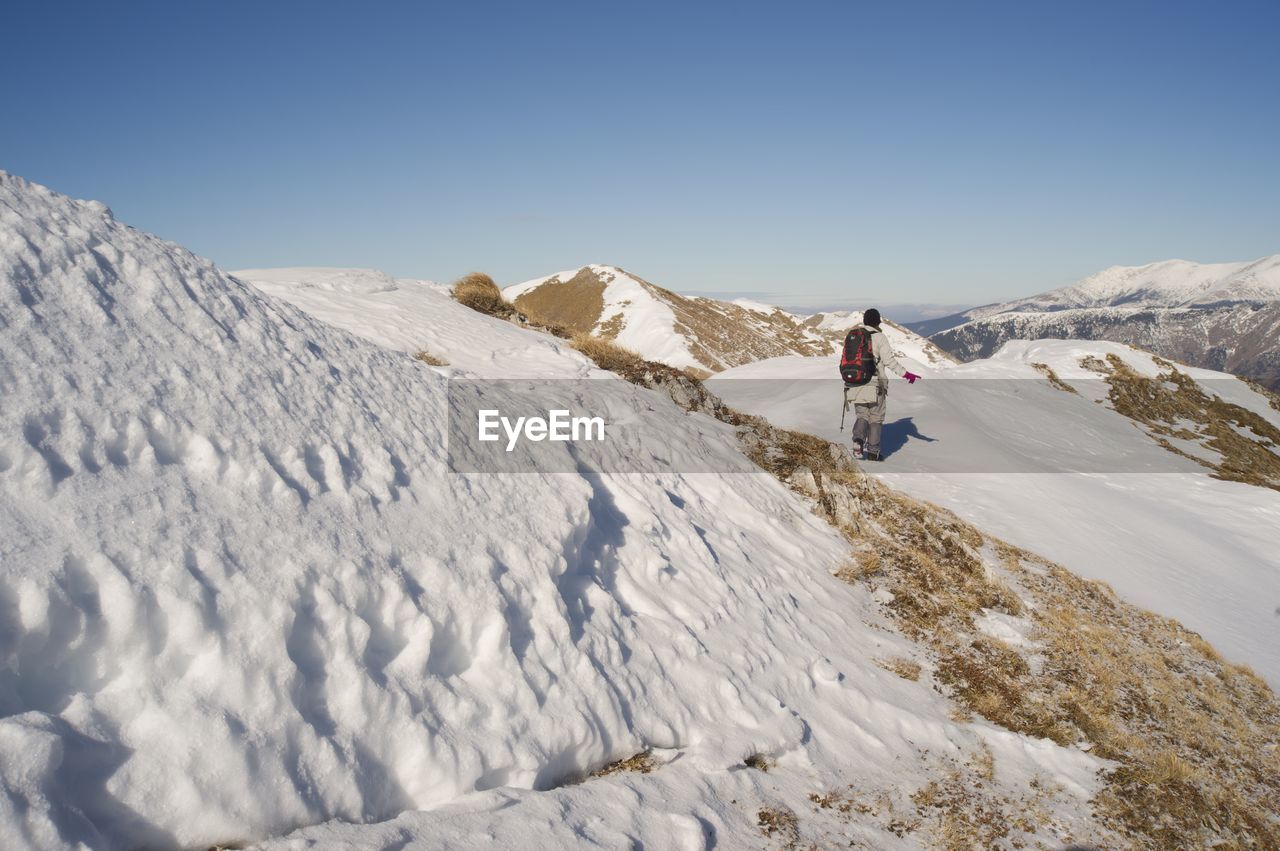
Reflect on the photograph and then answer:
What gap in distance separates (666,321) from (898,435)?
32928 mm

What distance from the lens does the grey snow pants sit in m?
13.0

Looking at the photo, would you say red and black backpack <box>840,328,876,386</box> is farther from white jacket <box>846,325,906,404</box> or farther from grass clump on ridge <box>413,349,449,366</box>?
grass clump on ridge <box>413,349,449,366</box>

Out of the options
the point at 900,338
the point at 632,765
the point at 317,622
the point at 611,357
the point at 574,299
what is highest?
the point at 574,299

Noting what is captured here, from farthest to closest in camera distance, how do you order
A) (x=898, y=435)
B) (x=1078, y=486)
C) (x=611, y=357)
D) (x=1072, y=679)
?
(x=898, y=435) → (x=1078, y=486) → (x=611, y=357) → (x=1072, y=679)

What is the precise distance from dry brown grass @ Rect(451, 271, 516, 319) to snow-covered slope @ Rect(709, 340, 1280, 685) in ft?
23.7

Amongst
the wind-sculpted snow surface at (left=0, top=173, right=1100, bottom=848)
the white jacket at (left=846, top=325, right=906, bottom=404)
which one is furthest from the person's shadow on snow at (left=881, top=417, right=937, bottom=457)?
the wind-sculpted snow surface at (left=0, top=173, right=1100, bottom=848)

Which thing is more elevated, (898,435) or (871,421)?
(871,421)

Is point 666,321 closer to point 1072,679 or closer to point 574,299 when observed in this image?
point 574,299

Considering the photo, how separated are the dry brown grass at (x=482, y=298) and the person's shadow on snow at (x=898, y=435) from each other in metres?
10.5

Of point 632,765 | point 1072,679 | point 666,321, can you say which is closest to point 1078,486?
point 1072,679

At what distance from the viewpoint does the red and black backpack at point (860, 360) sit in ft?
40.7

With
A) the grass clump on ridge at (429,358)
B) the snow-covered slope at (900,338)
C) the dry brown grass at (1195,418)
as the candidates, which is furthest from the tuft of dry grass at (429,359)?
the snow-covered slope at (900,338)

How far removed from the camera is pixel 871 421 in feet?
43.3

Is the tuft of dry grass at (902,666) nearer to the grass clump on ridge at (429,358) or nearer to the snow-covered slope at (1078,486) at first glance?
Answer: the snow-covered slope at (1078,486)
